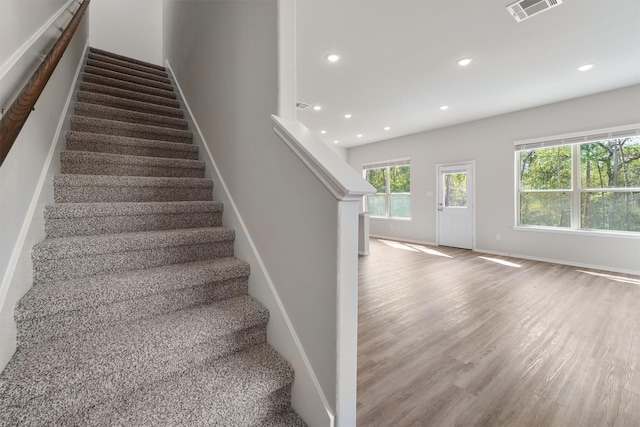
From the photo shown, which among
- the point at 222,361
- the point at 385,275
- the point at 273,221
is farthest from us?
the point at 385,275

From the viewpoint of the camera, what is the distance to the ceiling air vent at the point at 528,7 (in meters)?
2.34

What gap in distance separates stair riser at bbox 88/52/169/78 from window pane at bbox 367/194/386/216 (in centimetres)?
588

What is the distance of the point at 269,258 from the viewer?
1446 mm

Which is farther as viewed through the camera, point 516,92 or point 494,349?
point 516,92

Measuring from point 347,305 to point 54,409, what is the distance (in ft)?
3.29

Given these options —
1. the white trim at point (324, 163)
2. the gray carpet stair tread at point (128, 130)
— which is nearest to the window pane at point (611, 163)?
the white trim at point (324, 163)

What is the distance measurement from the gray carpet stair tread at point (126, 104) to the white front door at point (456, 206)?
5.66 metres

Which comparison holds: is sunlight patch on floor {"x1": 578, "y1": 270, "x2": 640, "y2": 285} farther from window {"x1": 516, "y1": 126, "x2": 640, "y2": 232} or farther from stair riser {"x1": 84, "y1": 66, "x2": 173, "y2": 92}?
stair riser {"x1": 84, "y1": 66, "x2": 173, "y2": 92}

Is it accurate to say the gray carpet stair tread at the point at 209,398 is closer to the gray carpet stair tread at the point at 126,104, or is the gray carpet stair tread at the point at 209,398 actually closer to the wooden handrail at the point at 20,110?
the wooden handrail at the point at 20,110

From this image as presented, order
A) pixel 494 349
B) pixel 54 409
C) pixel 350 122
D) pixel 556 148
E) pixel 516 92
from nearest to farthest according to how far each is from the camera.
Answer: pixel 54 409 < pixel 494 349 < pixel 516 92 < pixel 556 148 < pixel 350 122

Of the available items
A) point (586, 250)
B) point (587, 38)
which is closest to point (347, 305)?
point (587, 38)

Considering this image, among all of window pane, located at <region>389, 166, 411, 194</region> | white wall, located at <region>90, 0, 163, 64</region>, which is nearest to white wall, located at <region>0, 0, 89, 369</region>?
white wall, located at <region>90, 0, 163, 64</region>

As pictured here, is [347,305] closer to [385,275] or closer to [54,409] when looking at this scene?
[54,409]

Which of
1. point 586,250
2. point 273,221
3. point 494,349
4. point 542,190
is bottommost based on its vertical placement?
point 494,349
